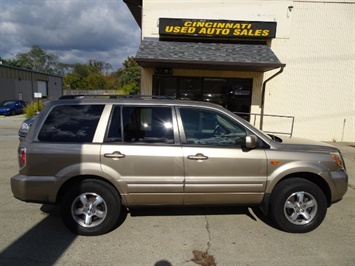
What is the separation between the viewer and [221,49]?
10047 mm

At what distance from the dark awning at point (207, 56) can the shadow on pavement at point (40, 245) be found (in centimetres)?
655

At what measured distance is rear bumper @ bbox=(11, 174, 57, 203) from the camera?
131 inches

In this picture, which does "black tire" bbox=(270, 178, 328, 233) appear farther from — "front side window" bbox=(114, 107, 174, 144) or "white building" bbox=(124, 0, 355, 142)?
"white building" bbox=(124, 0, 355, 142)

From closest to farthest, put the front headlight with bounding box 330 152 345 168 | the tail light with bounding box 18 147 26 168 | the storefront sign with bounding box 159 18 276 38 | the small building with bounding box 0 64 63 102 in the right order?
the tail light with bounding box 18 147 26 168
the front headlight with bounding box 330 152 345 168
the storefront sign with bounding box 159 18 276 38
the small building with bounding box 0 64 63 102

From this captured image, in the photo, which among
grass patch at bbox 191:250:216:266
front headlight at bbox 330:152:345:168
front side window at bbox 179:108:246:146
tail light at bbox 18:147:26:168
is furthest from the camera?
front headlight at bbox 330:152:345:168

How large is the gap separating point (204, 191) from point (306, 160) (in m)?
1.49

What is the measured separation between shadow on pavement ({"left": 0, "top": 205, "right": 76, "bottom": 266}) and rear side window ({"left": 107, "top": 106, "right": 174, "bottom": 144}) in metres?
1.45

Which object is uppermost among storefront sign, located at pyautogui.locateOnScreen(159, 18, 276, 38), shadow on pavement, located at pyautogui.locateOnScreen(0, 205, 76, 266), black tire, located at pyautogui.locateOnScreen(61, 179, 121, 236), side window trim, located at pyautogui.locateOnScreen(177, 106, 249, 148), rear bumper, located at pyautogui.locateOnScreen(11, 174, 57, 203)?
storefront sign, located at pyautogui.locateOnScreen(159, 18, 276, 38)

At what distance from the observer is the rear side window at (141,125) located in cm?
347

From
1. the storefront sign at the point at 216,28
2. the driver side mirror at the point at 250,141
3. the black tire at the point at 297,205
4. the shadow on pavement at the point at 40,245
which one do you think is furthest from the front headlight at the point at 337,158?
the storefront sign at the point at 216,28

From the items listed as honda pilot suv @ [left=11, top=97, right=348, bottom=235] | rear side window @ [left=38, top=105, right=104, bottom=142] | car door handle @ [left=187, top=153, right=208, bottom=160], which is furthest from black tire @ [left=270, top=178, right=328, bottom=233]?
rear side window @ [left=38, top=105, right=104, bottom=142]

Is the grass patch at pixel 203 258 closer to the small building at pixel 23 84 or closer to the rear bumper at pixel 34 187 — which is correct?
the rear bumper at pixel 34 187

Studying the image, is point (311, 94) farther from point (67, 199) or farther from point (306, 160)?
point (67, 199)

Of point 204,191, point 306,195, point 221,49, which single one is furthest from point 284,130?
point 204,191
